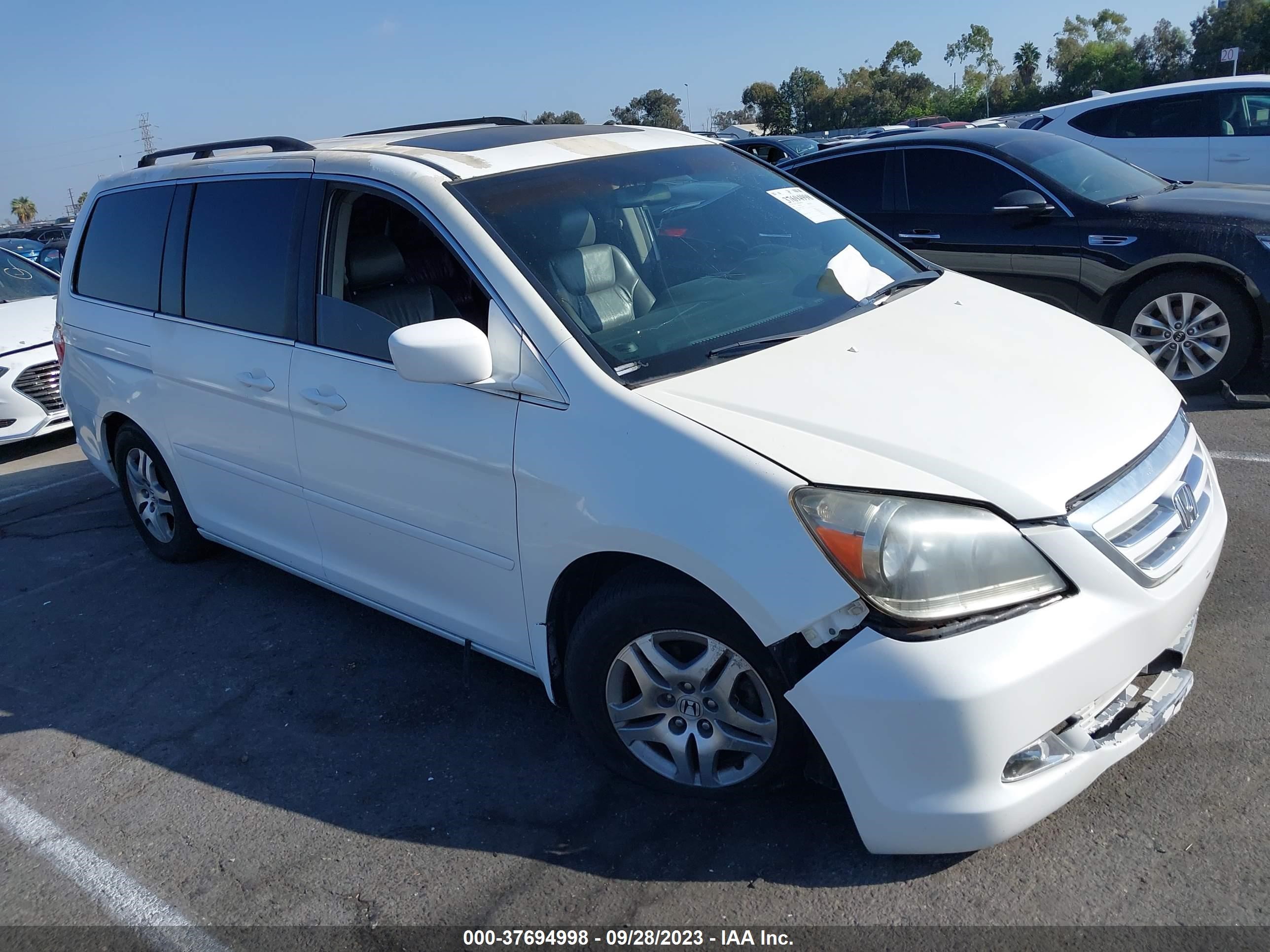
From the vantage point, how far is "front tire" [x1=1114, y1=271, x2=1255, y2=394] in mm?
5797

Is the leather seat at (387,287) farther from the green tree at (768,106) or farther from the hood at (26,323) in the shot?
the green tree at (768,106)

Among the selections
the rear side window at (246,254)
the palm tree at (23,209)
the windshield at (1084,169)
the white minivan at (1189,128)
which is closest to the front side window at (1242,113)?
the white minivan at (1189,128)

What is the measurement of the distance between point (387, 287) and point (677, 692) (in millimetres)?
1872

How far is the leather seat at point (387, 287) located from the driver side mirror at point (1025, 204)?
4.14 m

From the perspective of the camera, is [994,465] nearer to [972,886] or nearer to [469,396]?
[972,886]

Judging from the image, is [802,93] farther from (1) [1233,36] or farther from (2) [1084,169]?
(2) [1084,169]

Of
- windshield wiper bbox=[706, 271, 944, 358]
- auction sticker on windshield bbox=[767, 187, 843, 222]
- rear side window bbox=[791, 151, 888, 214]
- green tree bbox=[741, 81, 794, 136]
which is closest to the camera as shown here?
windshield wiper bbox=[706, 271, 944, 358]

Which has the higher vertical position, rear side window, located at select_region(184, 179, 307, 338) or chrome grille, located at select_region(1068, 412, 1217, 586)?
rear side window, located at select_region(184, 179, 307, 338)

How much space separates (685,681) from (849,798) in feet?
1.68

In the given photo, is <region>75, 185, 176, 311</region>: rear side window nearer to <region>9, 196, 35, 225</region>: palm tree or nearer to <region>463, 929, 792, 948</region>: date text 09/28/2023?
<region>463, 929, 792, 948</region>: date text 09/28/2023

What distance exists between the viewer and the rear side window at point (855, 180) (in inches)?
→ 282

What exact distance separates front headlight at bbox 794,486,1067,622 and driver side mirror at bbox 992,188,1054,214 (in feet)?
15.1

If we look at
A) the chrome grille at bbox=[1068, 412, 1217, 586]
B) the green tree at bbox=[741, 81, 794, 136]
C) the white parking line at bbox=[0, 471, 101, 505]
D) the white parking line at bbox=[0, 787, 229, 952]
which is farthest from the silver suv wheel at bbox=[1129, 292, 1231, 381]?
the green tree at bbox=[741, 81, 794, 136]

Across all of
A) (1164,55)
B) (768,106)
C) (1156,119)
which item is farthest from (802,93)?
(1156,119)
